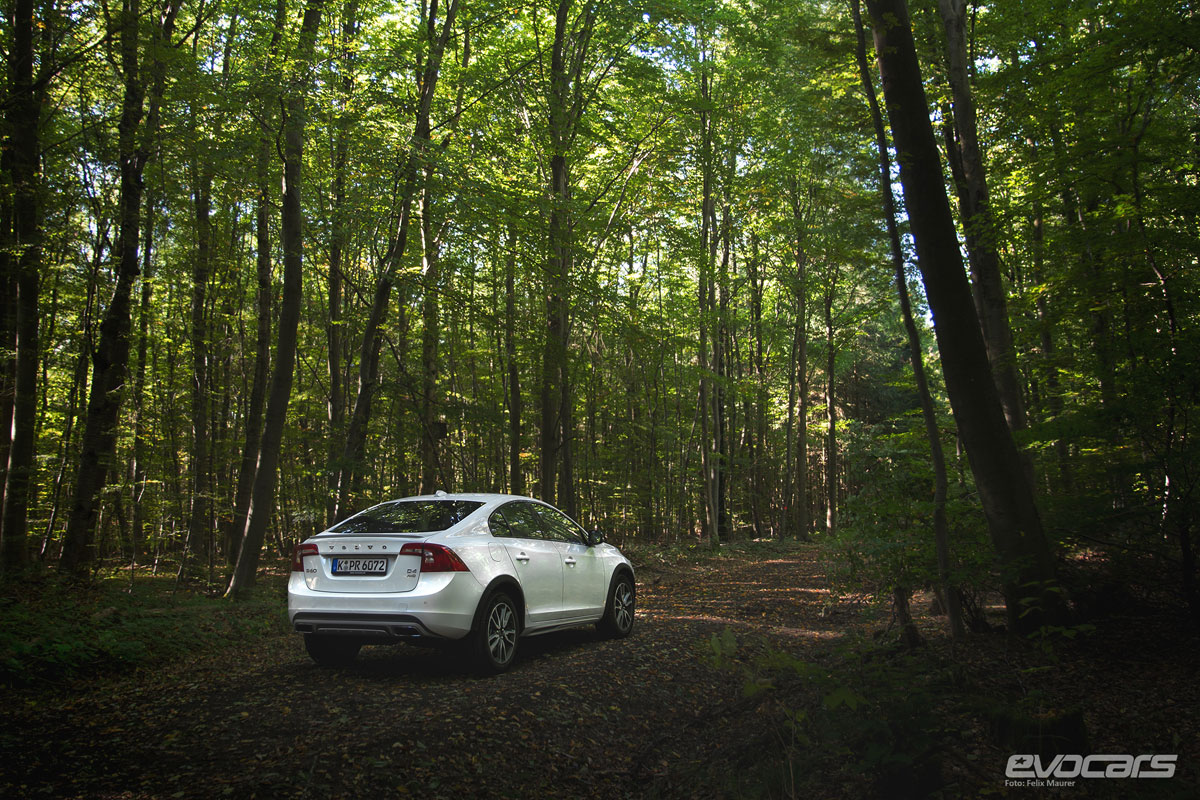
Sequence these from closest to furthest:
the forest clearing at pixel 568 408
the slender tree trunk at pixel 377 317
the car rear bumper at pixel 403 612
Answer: the forest clearing at pixel 568 408, the car rear bumper at pixel 403 612, the slender tree trunk at pixel 377 317

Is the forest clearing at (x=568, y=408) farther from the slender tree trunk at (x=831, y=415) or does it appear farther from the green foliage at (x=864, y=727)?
the slender tree trunk at (x=831, y=415)

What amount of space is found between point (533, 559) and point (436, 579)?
4.21ft

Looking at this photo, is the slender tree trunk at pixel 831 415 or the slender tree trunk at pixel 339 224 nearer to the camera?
the slender tree trunk at pixel 339 224

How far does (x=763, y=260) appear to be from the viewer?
24797 mm

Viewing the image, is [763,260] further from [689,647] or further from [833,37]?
[689,647]

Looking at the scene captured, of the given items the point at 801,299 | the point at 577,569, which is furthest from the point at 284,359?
the point at 801,299

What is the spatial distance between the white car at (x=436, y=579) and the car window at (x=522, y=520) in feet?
0.05

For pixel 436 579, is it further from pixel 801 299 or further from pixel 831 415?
pixel 801 299

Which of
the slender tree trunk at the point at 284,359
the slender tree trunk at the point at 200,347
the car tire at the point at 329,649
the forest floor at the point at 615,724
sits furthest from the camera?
the slender tree trunk at the point at 200,347

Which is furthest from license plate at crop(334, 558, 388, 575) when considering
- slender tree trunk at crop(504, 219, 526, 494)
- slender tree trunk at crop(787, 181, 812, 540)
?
slender tree trunk at crop(787, 181, 812, 540)

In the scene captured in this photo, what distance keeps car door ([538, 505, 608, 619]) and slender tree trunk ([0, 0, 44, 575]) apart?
7828mm

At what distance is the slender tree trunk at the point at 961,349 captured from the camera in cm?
530

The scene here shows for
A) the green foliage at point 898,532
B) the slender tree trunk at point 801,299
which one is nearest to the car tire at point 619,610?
the green foliage at point 898,532

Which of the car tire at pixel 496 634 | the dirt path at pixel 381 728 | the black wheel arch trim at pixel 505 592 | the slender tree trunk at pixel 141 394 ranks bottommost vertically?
the dirt path at pixel 381 728
